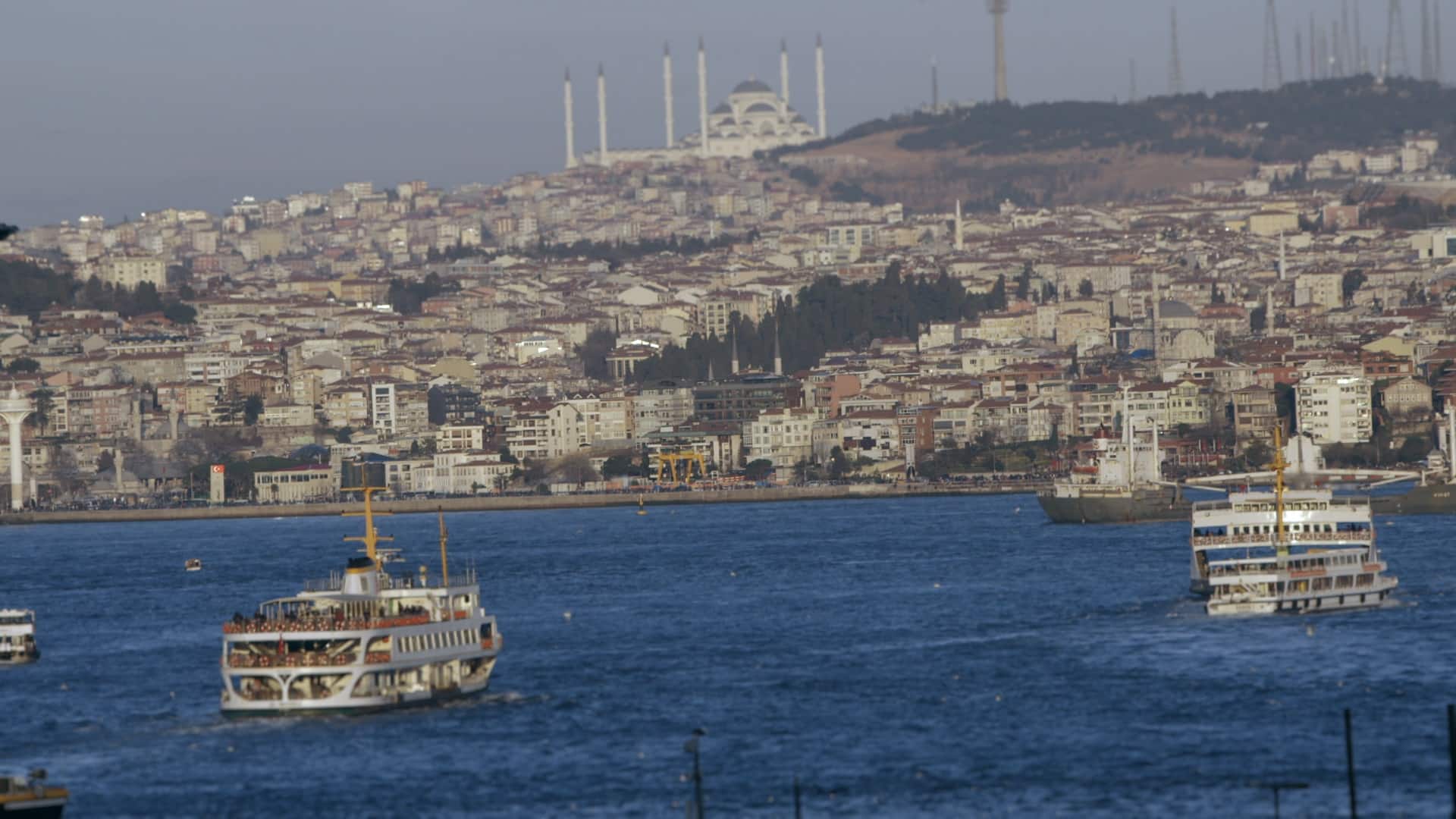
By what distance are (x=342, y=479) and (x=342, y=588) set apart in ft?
229

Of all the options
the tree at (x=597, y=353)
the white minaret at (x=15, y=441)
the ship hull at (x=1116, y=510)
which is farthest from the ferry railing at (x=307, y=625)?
the tree at (x=597, y=353)

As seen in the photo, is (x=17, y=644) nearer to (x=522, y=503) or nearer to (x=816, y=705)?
(x=816, y=705)

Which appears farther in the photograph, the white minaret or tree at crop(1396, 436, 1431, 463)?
the white minaret

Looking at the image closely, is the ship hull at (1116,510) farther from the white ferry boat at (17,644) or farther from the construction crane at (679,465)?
the construction crane at (679,465)

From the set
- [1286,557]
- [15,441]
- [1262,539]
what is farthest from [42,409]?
[1286,557]

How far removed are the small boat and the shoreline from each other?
220 ft

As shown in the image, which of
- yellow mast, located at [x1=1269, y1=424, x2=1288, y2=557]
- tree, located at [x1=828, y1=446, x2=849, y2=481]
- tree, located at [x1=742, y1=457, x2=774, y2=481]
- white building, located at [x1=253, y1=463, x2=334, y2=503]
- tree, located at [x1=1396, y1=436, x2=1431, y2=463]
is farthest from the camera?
tree, located at [x1=742, y1=457, x2=774, y2=481]

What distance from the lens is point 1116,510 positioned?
6706 centimetres

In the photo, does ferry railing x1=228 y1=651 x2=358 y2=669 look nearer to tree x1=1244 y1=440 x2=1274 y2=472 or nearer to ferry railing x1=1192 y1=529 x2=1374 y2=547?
ferry railing x1=1192 y1=529 x2=1374 y2=547

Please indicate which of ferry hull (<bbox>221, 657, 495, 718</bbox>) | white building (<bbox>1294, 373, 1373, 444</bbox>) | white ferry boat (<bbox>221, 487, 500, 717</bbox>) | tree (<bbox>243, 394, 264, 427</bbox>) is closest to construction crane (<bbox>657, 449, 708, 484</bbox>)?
white building (<bbox>1294, 373, 1373, 444</bbox>)

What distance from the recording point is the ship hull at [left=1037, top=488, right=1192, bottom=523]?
67.1m

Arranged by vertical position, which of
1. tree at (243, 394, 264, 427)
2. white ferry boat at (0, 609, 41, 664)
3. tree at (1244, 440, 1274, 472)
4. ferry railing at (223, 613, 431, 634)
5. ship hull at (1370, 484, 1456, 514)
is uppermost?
tree at (243, 394, 264, 427)

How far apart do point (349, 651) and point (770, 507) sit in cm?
5756

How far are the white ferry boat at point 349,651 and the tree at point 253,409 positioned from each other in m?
86.2
